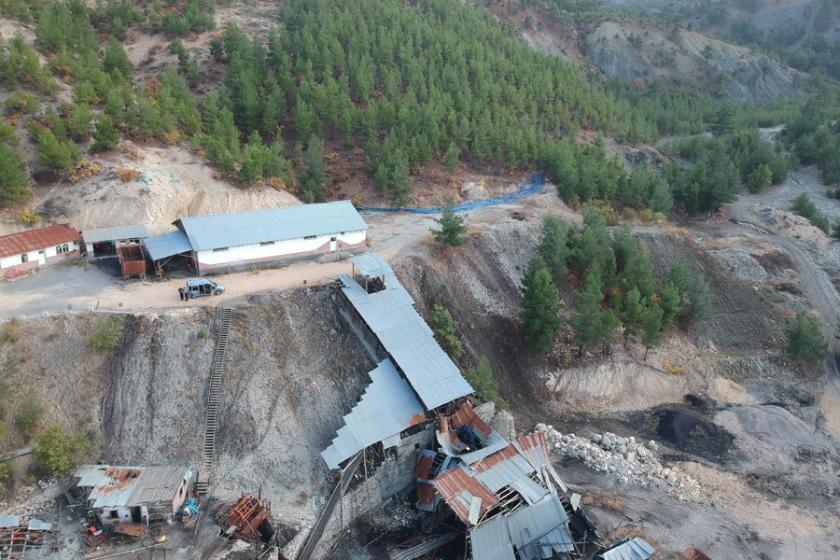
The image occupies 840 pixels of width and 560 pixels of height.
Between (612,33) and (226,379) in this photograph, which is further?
(612,33)

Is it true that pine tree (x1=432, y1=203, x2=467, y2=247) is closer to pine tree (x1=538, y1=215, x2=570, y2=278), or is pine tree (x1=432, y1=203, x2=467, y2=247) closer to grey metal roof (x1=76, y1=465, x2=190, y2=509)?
pine tree (x1=538, y1=215, x2=570, y2=278)

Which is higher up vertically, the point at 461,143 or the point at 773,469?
the point at 461,143

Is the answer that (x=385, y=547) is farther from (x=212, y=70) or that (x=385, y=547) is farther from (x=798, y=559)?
(x=212, y=70)

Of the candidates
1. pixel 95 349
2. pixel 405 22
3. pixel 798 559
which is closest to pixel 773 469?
pixel 798 559

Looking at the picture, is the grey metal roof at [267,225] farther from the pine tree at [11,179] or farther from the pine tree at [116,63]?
the pine tree at [116,63]

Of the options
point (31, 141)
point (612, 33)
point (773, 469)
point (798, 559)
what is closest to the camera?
point (798, 559)

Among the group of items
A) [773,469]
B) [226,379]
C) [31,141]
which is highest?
[31,141]

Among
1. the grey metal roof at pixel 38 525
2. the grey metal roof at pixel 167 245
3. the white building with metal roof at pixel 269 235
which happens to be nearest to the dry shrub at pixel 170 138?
the white building with metal roof at pixel 269 235
